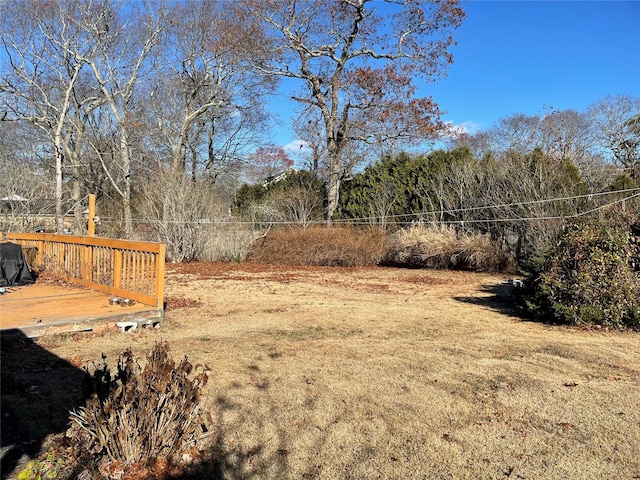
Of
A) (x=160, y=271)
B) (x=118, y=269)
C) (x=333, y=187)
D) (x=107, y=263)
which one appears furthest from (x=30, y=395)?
(x=333, y=187)

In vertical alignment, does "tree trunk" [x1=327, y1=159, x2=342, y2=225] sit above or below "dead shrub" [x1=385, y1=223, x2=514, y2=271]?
above

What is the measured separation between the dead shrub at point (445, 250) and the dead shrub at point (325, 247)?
60cm

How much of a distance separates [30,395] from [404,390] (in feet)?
8.48

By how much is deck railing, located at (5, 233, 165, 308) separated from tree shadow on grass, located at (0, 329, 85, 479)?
1.51 meters

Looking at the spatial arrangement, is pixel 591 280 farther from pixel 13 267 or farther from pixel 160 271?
pixel 13 267

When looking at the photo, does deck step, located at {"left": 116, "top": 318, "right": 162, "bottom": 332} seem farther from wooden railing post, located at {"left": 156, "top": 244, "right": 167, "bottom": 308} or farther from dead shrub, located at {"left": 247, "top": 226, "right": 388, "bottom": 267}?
dead shrub, located at {"left": 247, "top": 226, "right": 388, "bottom": 267}

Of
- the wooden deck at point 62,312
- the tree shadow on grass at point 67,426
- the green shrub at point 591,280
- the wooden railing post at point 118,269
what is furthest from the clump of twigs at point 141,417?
the green shrub at point 591,280

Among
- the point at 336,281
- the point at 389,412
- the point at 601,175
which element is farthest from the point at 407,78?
the point at 389,412

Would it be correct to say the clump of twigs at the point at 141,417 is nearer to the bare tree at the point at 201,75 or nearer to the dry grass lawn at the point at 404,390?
the dry grass lawn at the point at 404,390

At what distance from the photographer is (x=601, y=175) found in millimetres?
14484

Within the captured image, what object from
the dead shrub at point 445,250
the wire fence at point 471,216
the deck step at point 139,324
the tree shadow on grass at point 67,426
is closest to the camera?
the tree shadow on grass at point 67,426

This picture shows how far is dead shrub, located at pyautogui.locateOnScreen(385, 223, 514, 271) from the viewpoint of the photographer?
1282 centimetres

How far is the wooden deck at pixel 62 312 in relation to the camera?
4.70m

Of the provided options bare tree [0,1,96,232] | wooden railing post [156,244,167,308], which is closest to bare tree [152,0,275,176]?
bare tree [0,1,96,232]
